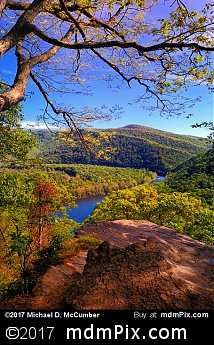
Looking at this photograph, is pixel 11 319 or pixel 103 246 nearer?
pixel 11 319

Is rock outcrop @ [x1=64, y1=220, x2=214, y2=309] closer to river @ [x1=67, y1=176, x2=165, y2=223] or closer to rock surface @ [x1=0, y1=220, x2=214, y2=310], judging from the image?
rock surface @ [x1=0, y1=220, x2=214, y2=310]

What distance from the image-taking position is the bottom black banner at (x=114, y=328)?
2.82 meters

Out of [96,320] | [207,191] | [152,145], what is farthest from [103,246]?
[152,145]

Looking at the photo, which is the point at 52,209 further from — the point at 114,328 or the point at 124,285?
the point at 114,328

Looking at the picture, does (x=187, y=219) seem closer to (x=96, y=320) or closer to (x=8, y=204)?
(x=8, y=204)

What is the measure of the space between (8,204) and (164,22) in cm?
684

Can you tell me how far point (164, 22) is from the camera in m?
4.86

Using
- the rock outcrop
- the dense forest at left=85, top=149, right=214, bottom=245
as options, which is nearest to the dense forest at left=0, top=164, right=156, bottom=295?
the rock outcrop

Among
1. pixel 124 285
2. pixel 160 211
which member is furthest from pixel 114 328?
pixel 160 211

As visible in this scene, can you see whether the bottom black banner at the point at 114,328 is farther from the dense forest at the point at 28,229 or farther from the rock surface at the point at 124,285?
the dense forest at the point at 28,229

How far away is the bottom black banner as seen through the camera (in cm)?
282

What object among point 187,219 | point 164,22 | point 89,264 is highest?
point 164,22

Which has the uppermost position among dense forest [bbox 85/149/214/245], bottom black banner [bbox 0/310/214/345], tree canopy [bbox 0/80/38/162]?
tree canopy [bbox 0/80/38/162]

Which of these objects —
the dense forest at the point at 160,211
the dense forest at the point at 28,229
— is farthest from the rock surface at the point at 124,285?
the dense forest at the point at 160,211
